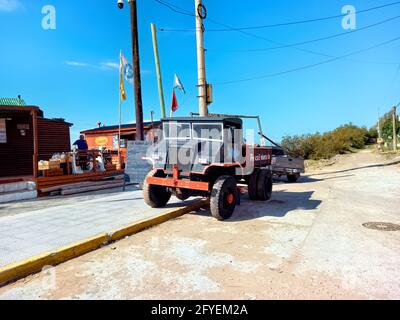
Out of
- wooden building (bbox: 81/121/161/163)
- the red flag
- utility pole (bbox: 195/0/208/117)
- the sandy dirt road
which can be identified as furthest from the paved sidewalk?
wooden building (bbox: 81/121/161/163)

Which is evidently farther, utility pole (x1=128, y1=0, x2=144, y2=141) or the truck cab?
utility pole (x1=128, y1=0, x2=144, y2=141)

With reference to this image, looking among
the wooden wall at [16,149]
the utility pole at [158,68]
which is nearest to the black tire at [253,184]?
the utility pole at [158,68]

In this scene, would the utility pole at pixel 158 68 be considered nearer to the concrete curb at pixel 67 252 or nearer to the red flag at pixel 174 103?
the red flag at pixel 174 103

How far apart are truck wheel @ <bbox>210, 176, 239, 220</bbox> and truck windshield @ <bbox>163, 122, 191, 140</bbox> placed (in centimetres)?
143

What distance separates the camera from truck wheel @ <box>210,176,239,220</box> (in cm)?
598

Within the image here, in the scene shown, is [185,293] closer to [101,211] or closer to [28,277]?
[28,277]

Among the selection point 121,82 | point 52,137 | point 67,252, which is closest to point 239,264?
point 67,252

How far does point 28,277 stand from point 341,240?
4.75 meters

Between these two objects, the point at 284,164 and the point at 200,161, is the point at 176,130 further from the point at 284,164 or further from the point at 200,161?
the point at 284,164

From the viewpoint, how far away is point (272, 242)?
480 cm

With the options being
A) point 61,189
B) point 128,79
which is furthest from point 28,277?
point 128,79

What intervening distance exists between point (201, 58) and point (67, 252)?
8294 millimetres

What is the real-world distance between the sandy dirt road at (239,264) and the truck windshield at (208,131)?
189 centimetres

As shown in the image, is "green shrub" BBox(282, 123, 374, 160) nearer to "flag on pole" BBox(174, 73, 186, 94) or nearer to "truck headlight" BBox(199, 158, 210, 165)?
"flag on pole" BBox(174, 73, 186, 94)
